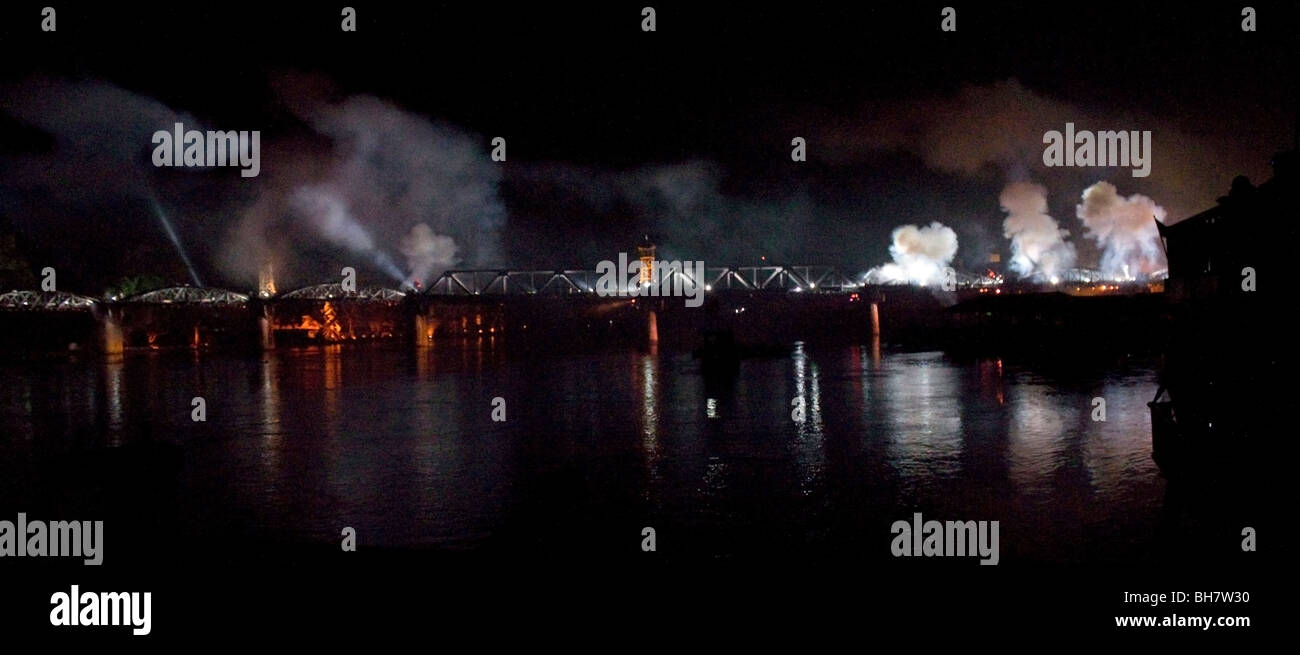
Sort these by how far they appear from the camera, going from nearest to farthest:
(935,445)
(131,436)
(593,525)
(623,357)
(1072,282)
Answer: (593,525) < (935,445) < (131,436) < (623,357) < (1072,282)

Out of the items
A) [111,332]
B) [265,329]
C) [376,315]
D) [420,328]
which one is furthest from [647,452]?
[376,315]

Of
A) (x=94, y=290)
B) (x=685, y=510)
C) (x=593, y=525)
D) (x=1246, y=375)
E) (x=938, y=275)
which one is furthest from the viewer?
(x=938, y=275)

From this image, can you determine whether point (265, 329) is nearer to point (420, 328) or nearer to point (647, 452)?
point (420, 328)

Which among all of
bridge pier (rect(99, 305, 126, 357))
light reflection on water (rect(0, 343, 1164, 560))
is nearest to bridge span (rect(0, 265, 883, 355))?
bridge pier (rect(99, 305, 126, 357))

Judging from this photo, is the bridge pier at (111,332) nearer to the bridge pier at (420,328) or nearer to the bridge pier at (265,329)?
the bridge pier at (265,329)

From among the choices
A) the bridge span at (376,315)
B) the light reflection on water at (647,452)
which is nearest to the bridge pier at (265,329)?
the bridge span at (376,315)

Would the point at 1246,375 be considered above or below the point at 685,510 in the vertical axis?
above

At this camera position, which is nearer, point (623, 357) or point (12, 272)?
point (623, 357)
